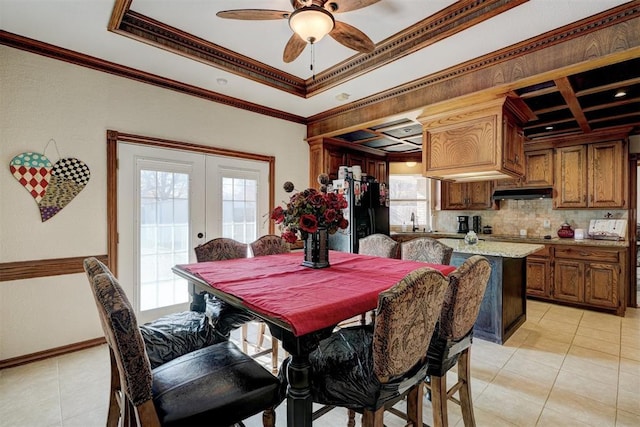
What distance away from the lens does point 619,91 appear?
9.78 feet

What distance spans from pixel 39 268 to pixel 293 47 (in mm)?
2810

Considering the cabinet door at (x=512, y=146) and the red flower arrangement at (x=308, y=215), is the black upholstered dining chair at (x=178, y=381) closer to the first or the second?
the red flower arrangement at (x=308, y=215)

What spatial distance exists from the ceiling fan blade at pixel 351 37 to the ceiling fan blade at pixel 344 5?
0.28 ft

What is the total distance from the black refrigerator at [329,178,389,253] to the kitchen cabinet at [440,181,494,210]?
4.35 ft

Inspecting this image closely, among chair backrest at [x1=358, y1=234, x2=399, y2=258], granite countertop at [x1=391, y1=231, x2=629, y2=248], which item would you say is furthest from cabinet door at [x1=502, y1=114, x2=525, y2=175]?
granite countertop at [x1=391, y1=231, x2=629, y2=248]

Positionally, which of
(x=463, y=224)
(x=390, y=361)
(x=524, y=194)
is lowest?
(x=390, y=361)

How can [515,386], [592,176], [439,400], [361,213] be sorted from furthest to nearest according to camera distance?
[361,213] < [592,176] < [515,386] < [439,400]

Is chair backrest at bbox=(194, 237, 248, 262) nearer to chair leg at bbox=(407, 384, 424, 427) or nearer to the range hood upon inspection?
chair leg at bbox=(407, 384, 424, 427)

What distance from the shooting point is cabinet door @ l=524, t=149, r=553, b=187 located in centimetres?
456

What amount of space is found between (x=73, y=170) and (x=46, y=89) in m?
0.70

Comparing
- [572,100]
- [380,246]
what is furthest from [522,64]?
[380,246]

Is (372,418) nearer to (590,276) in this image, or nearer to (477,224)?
(590,276)

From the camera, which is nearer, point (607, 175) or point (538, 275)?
point (607, 175)

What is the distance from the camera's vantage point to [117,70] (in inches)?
116
